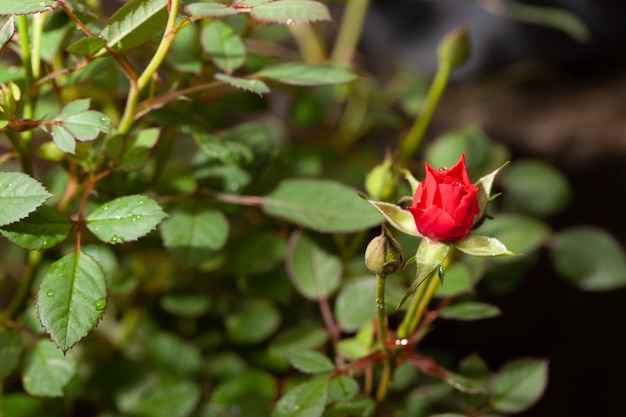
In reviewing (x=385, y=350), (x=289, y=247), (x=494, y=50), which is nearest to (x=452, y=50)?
(x=289, y=247)

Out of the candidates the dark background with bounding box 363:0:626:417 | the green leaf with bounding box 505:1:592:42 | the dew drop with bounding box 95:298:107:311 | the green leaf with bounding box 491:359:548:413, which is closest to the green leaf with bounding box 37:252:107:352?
the dew drop with bounding box 95:298:107:311

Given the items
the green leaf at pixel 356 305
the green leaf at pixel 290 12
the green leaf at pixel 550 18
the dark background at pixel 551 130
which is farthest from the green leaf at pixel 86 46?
the green leaf at pixel 550 18

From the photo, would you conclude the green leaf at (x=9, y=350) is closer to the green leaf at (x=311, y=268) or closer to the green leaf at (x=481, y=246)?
the green leaf at (x=311, y=268)

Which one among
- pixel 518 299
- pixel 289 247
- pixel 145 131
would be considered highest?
pixel 145 131

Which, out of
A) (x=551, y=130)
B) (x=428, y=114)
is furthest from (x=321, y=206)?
(x=551, y=130)

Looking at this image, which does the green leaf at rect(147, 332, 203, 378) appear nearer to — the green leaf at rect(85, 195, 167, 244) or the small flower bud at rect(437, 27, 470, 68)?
the green leaf at rect(85, 195, 167, 244)

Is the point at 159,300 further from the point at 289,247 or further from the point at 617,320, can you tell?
the point at 617,320

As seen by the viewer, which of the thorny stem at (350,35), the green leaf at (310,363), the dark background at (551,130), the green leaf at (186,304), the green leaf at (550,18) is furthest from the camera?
the green leaf at (550,18)
